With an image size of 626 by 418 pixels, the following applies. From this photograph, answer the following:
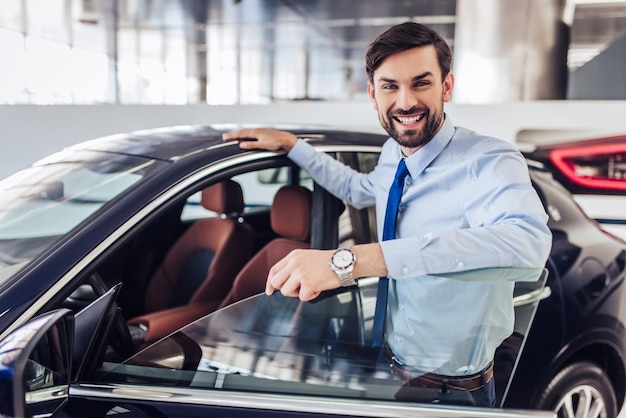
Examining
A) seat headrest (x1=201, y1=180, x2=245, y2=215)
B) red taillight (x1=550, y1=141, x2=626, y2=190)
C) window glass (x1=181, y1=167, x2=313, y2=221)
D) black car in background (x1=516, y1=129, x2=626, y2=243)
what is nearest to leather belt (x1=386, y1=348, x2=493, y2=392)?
window glass (x1=181, y1=167, x2=313, y2=221)

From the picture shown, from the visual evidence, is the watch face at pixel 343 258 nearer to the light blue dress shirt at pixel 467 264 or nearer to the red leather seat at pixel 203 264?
the light blue dress shirt at pixel 467 264

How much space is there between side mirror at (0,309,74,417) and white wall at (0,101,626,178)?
1928 millimetres

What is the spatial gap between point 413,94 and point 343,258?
59 centimetres

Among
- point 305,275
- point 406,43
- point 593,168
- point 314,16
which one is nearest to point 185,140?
point 406,43

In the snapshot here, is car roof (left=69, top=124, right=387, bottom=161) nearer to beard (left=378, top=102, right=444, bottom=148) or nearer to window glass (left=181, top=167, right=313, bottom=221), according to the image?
window glass (left=181, top=167, right=313, bottom=221)

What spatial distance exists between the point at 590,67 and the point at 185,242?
4744 mm

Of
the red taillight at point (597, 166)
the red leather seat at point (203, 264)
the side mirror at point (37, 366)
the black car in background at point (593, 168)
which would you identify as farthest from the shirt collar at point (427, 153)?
the red taillight at point (597, 166)

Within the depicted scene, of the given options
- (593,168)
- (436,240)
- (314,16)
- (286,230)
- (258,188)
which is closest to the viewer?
(436,240)

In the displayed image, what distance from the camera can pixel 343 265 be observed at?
1152 mm

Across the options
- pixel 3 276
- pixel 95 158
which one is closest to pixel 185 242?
pixel 95 158

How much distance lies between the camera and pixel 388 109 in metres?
1.58

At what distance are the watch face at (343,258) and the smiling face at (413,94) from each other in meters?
0.52

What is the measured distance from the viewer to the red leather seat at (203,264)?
2.02 meters

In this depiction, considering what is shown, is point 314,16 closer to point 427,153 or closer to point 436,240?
point 427,153
